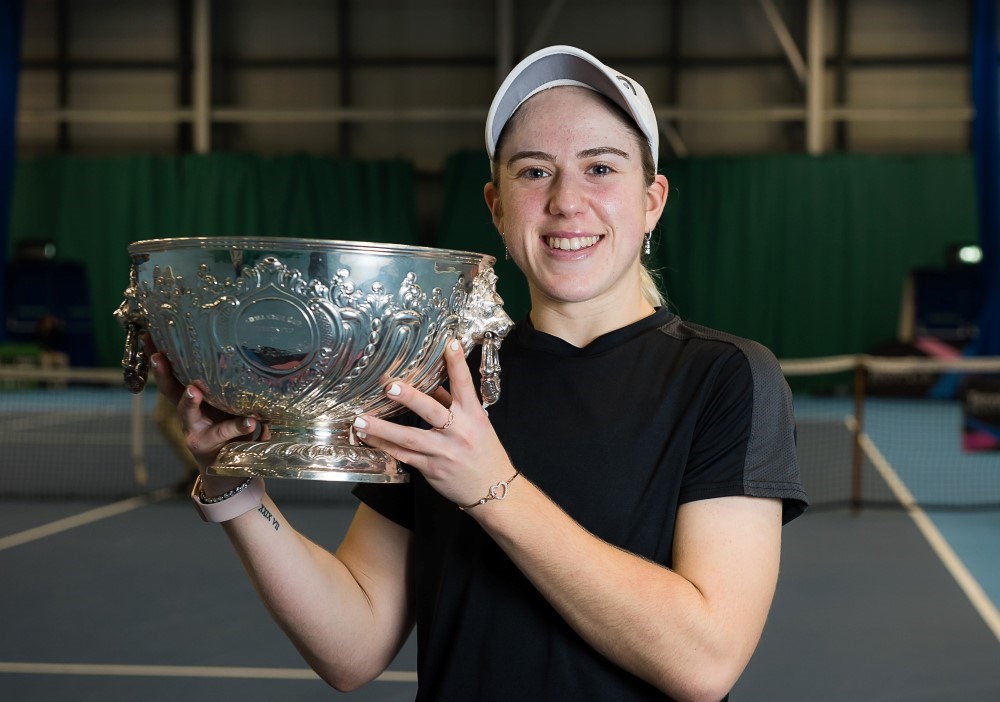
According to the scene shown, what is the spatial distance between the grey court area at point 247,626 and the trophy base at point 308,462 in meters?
2.65

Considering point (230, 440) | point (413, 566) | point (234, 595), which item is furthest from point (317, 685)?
point (230, 440)

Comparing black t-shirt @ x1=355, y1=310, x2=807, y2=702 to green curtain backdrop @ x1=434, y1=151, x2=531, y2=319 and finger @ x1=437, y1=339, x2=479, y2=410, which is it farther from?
green curtain backdrop @ x1=434, y1=151, x2=531, y2=319

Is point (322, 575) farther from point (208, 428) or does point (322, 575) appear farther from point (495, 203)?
point (495, 203)

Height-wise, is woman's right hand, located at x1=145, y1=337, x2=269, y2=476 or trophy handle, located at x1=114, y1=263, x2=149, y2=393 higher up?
trophy handle, located at x1=114, y1=263, x2=149, y2=393

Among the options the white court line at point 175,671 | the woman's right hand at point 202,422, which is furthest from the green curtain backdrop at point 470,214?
the woman's right hand at point 202,422

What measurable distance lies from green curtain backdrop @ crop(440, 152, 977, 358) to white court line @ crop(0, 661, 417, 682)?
36.2 ft

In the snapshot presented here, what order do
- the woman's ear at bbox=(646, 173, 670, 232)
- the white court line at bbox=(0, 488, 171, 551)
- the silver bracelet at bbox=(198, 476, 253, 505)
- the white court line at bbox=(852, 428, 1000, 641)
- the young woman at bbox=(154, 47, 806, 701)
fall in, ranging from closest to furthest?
1. the young woman at bbox=(154, 47, 806, 701)
2. the silver bracelet at bbox=(198, 476, 253, 505)
3. the woman's ear at bbox=(646, 173, 670, 232)
4. the white court line at bbox=(852, 428, 1000, 641)
5. the white court line at bbox=(0, 488, 171, 551)

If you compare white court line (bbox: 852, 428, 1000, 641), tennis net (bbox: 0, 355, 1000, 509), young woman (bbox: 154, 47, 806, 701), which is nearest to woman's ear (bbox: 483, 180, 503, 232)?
young woman (bbox: 154, 47, 806, 701)

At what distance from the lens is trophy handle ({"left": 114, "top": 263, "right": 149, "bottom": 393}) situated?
1.28 m

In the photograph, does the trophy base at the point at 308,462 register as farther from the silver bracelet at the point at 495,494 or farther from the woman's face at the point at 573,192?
the woman's face at the point at 573,192

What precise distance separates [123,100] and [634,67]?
298 inches

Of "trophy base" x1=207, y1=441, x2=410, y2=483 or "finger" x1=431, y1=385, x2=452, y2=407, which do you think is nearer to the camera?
"trophy base" x1=207, y1=441, x2=410, y2=483

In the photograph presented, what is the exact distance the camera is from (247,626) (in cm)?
444

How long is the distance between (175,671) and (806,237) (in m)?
12.7
